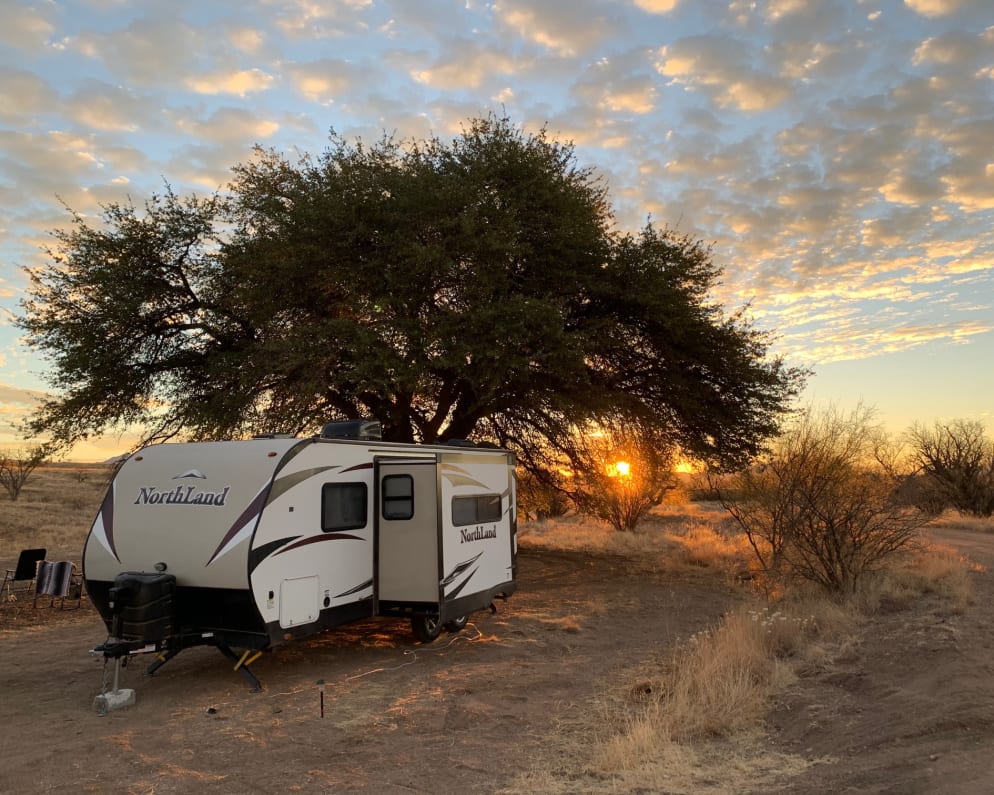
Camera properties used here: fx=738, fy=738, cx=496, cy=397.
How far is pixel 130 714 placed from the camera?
780cm

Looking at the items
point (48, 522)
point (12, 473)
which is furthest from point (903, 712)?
point (12, 473)

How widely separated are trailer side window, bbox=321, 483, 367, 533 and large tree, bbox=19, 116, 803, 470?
14.3ft

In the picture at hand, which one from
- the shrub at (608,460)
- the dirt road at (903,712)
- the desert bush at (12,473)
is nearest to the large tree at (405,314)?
the shrub at (608,460)

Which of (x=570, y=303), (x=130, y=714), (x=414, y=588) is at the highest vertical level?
(x=570, y=303)

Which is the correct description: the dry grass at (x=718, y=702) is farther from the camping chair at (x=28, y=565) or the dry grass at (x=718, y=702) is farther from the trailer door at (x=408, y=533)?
the camping chair at (x=28, y=565)

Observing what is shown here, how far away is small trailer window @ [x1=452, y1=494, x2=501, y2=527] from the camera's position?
10.8 meters

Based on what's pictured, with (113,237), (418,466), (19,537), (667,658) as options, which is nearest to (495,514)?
(418,466)

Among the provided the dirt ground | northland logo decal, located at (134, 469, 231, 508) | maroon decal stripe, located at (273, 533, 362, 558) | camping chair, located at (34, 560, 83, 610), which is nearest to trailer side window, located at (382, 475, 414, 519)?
maroon decal stripe, located at (273, 533, 362, 558)

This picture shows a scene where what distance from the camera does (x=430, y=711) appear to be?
7.70 metres

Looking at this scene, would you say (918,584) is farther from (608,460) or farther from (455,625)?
(608,460)

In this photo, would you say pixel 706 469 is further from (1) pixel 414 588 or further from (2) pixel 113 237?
(2) pixel 113 237

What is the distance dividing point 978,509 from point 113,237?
32.8 metres

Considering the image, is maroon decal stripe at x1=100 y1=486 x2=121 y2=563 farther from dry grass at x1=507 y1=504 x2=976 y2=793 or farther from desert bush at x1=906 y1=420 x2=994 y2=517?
desert bush at x1=906 y1=420 x2=994 y2=517

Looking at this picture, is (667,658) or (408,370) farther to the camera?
(408,370)
